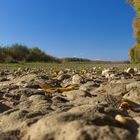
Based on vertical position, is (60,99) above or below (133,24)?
below

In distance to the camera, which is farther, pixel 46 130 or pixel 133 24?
pixel 133 24

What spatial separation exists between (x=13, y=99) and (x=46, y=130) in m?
1.30

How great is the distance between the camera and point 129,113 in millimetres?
2365

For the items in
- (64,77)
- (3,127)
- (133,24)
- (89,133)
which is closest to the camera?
(89,133)

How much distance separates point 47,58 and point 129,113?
70.5ft

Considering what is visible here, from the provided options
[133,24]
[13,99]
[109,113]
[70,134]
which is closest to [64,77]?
[13,99]

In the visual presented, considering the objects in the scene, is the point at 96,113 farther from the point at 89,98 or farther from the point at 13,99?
the point at 13,99

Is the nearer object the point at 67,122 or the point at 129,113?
the point at 67,122

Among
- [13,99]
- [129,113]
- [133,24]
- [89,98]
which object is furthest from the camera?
[133,24]

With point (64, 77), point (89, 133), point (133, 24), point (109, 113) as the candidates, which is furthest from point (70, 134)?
point (133, 24)

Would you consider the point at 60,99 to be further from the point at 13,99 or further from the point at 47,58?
the point at 47,58

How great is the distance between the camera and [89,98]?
278 centimetres

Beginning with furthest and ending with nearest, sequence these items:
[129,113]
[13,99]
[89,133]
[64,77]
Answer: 1. [64,77]
2. [13,99]
3. [129,113]
4. [89,133]

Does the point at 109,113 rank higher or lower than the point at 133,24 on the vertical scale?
lower
